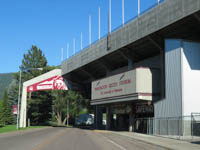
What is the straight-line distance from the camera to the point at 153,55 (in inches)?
1492

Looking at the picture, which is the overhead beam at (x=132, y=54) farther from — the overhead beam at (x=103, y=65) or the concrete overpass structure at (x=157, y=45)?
the overhead beam at (x=103, y=65)

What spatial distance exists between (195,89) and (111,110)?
22.4m

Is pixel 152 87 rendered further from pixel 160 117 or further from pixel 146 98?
pixel 160 117

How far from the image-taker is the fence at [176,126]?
1019 inches

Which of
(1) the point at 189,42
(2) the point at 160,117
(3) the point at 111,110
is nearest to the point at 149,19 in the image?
(1) the point at 189,42

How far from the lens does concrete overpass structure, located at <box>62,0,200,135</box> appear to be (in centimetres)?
2714

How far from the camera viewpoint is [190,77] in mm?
27531

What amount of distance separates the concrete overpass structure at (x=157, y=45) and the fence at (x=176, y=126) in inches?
26.0

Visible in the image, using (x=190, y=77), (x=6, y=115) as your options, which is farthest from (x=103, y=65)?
(x=6, y=115)

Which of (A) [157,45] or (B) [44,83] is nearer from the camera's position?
(A) [157,45]

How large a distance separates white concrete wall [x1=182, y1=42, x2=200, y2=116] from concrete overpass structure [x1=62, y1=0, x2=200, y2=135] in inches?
17.5

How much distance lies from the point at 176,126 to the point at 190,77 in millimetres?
4675

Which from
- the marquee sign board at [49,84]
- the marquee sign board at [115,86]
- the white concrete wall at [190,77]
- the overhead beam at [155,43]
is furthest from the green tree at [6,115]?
the white concrete wall at [190,77]

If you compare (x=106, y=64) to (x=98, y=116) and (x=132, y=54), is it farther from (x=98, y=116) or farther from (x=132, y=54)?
(x=98, y=116)
